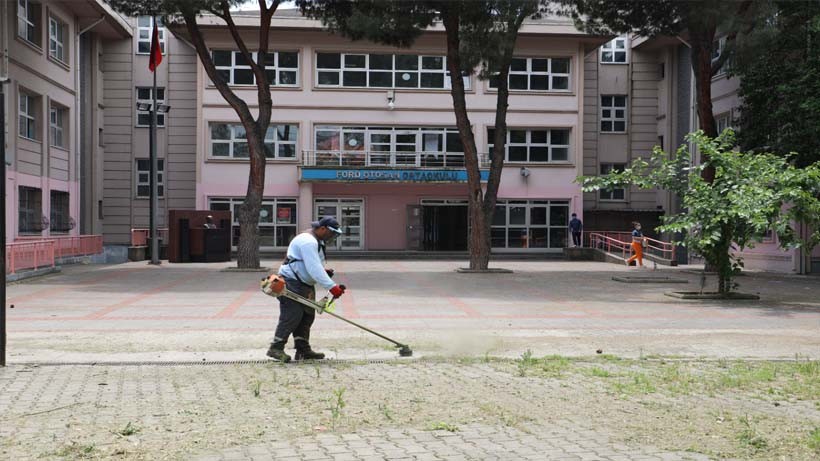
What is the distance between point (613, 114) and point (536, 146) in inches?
189

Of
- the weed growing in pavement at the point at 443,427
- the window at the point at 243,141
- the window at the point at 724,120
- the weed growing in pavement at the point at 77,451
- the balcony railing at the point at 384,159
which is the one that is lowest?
the weed growing in pavement at the point at 77,451

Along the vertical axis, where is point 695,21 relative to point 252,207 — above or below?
above

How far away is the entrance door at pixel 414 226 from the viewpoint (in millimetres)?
36219

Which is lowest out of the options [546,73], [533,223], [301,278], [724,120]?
[301,278]

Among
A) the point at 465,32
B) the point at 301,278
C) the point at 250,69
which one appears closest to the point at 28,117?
the point at 250,69

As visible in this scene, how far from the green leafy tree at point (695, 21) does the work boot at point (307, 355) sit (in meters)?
17.7

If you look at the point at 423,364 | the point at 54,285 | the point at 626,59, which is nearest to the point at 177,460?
the point at 423,364

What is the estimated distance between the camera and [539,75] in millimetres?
36344

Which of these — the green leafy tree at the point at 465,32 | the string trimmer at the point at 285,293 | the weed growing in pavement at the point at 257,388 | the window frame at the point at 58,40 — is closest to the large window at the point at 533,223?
the green leafy tree at the point at 465,32

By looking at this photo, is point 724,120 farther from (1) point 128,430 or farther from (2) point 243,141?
(1) point 128,430

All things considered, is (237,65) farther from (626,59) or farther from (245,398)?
(245,398)

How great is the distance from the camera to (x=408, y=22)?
23250 mm

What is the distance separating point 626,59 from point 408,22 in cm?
Answer: 1854

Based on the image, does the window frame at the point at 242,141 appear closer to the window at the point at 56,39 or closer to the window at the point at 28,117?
the window at the point at 56,39
